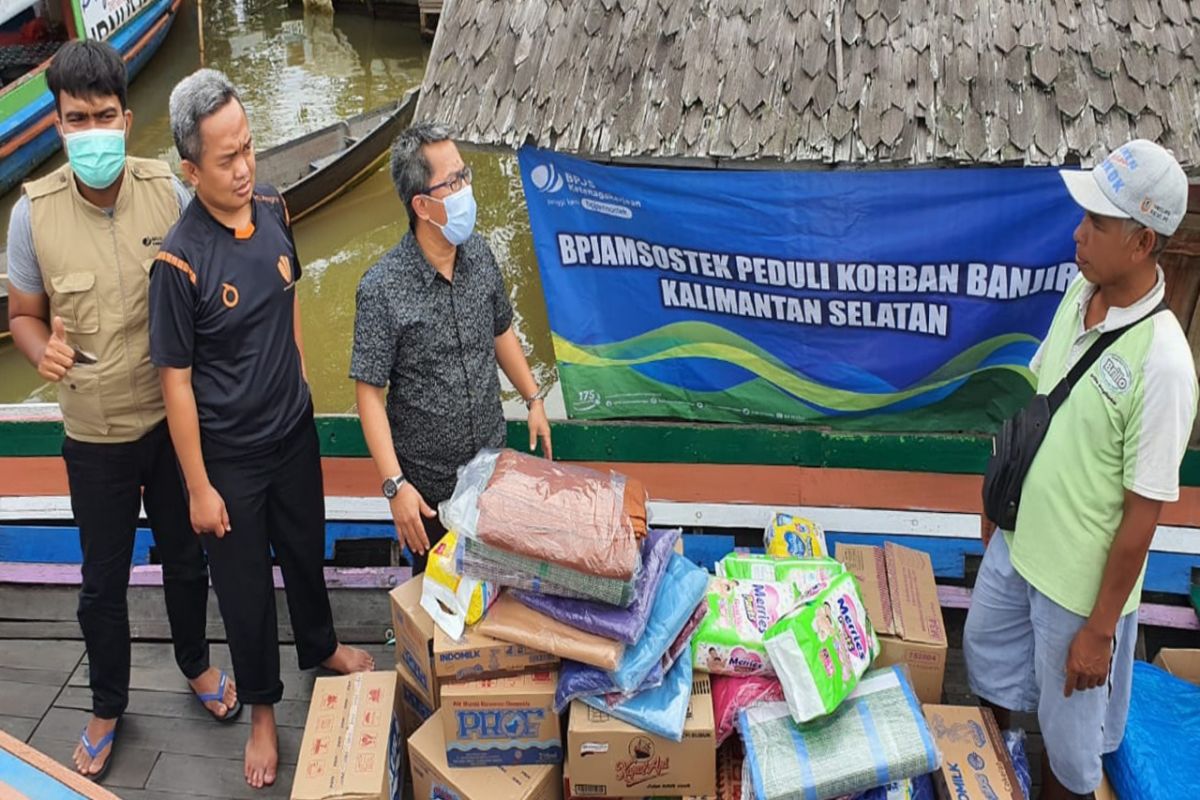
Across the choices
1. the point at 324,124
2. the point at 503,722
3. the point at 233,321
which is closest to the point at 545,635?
the point at 503,722

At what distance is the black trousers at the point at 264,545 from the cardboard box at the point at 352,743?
0.28m

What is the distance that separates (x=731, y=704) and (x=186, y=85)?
92.2 inches

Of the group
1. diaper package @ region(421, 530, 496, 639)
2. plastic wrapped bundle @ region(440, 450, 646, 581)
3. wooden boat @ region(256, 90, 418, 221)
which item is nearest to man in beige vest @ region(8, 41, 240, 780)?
diaper package @ region(421, 530, 496, 639)

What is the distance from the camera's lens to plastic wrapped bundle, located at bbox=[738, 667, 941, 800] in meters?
2.79

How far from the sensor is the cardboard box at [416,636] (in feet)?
10.6

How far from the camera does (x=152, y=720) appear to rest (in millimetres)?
3838

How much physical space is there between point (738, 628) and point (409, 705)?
1232 mm

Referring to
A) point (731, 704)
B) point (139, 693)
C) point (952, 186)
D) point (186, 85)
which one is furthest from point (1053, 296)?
point (139, 693)

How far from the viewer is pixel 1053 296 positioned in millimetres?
3938

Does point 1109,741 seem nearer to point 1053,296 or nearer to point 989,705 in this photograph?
point 989,705

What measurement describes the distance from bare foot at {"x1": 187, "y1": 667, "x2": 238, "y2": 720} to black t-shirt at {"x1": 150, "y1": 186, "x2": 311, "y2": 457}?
1.18 metres

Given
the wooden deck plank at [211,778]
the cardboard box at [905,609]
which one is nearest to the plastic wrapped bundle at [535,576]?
the cardboard box at [905,609]

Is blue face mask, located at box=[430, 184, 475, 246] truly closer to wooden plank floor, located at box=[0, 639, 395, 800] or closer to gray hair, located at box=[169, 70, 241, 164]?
gray hair, located at box=[169, 70, 241, 164]

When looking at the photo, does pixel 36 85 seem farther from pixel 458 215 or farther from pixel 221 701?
pixel 458 215
